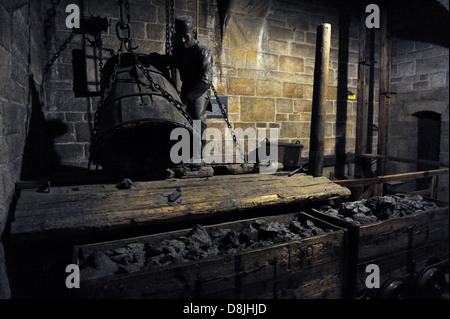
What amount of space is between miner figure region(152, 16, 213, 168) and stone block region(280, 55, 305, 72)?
294 centimetres

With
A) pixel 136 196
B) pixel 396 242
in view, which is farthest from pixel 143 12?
pixel 396 242

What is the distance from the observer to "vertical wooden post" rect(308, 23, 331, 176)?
3.24m

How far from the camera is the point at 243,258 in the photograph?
1960 mm

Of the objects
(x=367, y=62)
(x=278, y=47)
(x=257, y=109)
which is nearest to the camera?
(x=257, y=109)

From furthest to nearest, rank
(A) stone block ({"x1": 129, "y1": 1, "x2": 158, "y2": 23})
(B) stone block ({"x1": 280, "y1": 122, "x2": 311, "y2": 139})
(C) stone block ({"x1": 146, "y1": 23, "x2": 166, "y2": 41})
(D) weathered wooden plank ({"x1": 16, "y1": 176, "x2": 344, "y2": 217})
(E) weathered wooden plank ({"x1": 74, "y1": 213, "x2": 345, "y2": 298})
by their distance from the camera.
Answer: (B) stone block ({"x1": 280, "y1": 122, "x2": 311, "y2": 139}) → (C) stone block ({"x1": 146, "y1": 23, "x2": 166, "y2": 41}) → (A) stone block ({"x1": 129, "y1": 1, "x2": 158, "y2": 23}) → (D) weathered wooden plank ({"x1": 16, "y1": 176, "x2": 344, "y2": 217}) → (E) weathered wooden plank ({"x1": 74, "y1": 213, "x2": 345, "y2": 298})

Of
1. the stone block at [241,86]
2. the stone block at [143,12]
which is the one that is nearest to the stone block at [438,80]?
the stone block at [241,86]

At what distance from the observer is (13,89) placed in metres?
2.26

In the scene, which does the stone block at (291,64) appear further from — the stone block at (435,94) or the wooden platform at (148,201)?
the wooden platform at (148,201)

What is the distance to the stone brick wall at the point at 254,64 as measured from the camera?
4133 mm

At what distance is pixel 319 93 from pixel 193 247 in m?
2.35

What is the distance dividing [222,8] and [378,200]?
405 centimetres

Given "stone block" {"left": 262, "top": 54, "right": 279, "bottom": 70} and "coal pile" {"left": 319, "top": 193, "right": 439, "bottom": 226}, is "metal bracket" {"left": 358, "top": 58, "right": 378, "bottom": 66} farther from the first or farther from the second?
"coal pile" {"left": 319, "top": 193, "right": 439, "bottom": 226}

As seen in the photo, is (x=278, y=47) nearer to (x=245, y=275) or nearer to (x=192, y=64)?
(x=192, y=64)

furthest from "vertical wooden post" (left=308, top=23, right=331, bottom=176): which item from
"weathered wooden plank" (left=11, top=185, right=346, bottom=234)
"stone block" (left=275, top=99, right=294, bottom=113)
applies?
"stone block" (left=275, top=99, right=294, bottom=113)
